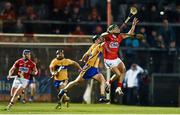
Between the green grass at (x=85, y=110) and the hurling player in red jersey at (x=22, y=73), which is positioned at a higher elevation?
the hurling player in red jersey at (x=22, y=73)

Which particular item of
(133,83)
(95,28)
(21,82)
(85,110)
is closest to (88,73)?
(85,110)

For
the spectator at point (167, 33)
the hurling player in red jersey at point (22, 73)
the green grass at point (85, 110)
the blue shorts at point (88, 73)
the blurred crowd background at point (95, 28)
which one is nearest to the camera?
the green grass at point (85, 110)

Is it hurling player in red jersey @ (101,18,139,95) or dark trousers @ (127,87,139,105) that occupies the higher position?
hurling player in red jersey @ (101,18,139,95)

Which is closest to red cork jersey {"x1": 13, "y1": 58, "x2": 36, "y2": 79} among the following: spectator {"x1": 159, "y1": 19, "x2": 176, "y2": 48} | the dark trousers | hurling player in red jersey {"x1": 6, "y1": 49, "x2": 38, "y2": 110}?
hurling player in red jersey {"x1": 6, "y1": 49, "x2": 38, "y2": 110}

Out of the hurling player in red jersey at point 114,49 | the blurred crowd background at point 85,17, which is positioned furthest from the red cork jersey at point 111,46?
the blurred crowd background at point 85,17

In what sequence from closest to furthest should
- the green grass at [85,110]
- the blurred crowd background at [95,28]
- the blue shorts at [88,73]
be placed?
1. the green grass at [85,110]
2. the blue shorts at [88,73]
3. the blurred crowd background at [95,28]

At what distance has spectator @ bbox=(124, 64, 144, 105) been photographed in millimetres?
33656

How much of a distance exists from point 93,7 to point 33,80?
4606 millimetres

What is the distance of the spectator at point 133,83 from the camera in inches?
1325

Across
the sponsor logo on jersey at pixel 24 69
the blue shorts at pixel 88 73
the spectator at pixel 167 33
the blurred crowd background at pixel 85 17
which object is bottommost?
the blue shorts at pixel 88 73

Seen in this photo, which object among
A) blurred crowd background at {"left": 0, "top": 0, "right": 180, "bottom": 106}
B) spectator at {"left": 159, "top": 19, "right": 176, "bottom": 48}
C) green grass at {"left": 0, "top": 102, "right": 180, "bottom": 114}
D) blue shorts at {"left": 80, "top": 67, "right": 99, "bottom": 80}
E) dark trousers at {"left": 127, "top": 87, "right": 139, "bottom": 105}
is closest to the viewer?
green grass at {"left": 0, "top": 102, "right": 180, "bottom": 114}

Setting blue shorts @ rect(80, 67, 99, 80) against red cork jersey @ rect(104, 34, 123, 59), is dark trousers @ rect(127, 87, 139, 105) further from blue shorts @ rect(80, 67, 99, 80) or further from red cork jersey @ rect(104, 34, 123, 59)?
red cork jersey @ rect(104, 34, 123, 59)

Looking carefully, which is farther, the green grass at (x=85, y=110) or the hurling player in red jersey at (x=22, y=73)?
the hurling player in red jersey at (x=22, y=73)

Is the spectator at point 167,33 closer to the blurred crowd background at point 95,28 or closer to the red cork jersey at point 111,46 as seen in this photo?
the blurred crowd background at point 95,28
